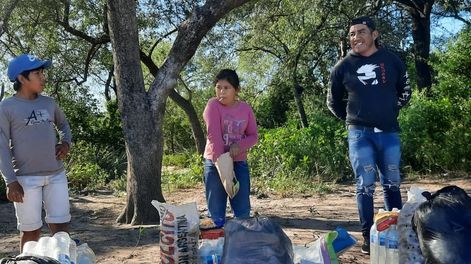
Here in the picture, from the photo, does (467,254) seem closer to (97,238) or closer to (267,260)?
(267,260)

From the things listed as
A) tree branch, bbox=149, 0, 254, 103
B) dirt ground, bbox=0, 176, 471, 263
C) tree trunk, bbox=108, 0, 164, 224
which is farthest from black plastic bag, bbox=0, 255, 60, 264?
tree branch, bbox=149, 0, 254, 103

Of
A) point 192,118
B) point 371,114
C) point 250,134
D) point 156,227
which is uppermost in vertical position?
point 192,118

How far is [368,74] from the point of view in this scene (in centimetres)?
409

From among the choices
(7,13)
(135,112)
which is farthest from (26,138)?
(7,13)

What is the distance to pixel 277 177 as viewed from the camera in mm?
9898

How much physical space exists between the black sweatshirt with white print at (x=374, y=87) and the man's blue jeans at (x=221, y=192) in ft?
3.02

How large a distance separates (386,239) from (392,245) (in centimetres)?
5

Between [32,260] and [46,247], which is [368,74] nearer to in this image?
[46,247]

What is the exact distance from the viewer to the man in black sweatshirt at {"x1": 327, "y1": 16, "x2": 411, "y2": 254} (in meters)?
4.07

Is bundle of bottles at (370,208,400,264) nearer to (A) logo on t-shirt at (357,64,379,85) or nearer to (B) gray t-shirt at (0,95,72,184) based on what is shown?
(A) logo on t-shirt at (357,64,379,85)

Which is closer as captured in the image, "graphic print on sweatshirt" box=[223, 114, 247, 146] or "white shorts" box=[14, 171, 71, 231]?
"white shorts" box=[14, 171, 71, 231]

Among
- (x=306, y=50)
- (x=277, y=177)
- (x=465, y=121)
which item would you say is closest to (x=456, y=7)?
(x=306, y=50)

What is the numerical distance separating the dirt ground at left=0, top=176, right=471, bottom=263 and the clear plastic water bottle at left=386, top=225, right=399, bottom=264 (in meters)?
0.86

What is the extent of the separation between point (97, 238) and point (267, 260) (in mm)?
3811
